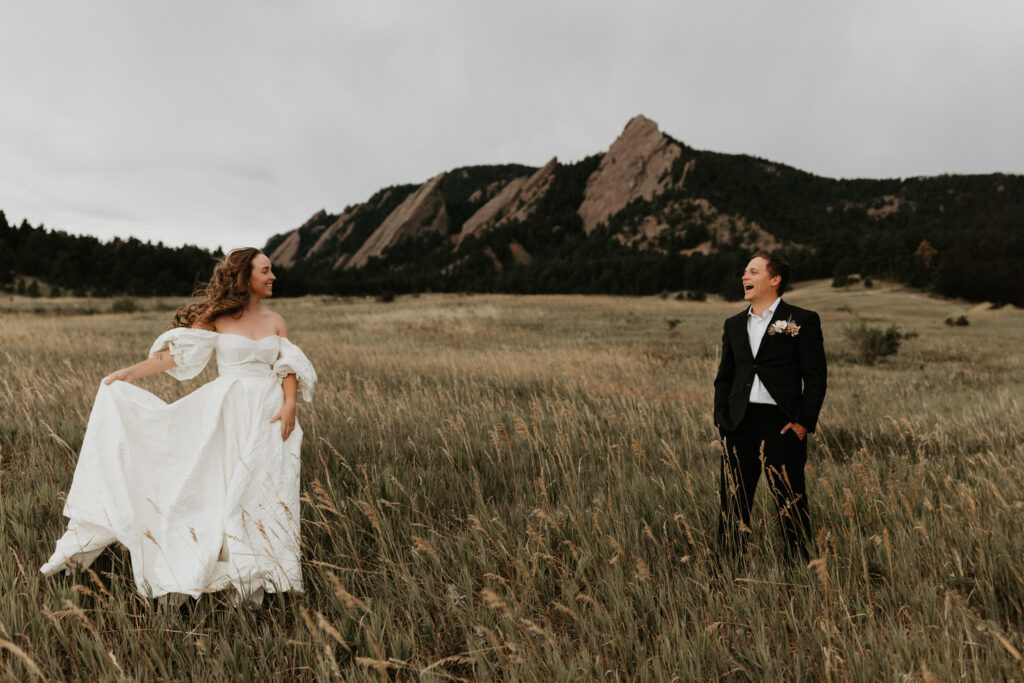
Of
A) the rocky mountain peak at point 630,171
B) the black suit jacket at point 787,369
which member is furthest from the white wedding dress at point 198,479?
the rocky mountain peak at point 630,171

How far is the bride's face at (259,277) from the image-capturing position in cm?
337

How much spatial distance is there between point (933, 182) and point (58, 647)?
15215cm

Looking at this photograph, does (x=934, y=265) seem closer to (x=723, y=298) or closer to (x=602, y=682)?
(x=723, y=298)

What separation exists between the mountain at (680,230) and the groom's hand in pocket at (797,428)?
206 ft

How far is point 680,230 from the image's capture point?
105812 mm

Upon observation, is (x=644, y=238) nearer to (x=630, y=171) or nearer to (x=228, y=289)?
(x=630, y=171)

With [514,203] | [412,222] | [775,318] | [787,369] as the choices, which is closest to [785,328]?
[775,318]

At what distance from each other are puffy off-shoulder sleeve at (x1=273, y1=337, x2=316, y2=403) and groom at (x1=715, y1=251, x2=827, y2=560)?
2.70m

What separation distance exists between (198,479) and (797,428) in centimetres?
355

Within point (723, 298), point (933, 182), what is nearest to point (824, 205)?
point (933, 182)

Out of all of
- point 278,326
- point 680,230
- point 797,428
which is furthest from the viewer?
point 680,230

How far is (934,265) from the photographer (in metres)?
63.1

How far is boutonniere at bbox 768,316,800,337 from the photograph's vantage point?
9.14 feet

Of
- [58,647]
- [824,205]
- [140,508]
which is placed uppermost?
[824,205]
